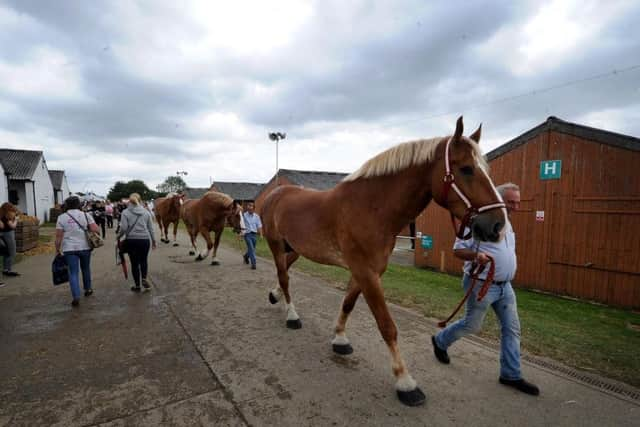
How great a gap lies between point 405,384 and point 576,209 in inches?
322

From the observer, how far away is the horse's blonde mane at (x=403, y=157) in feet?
8.05

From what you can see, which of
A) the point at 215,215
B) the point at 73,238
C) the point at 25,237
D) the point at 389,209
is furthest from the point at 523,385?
the point at 25,237

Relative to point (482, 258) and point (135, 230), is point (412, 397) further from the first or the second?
point (135, 230)

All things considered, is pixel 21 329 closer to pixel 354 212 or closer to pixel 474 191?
pixel 354 212

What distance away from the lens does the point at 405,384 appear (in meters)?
2.54

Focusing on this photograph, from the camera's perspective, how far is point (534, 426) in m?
2.25

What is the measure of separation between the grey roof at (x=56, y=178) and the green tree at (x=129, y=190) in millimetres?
42918

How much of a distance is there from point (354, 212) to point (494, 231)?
3.89ft

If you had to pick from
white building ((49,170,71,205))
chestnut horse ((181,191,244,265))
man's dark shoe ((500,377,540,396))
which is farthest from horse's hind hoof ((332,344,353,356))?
white building ((49,170,71,205))

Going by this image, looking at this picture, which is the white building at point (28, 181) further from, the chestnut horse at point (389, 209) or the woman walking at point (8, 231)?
the chestnut horse at point (389, 209)

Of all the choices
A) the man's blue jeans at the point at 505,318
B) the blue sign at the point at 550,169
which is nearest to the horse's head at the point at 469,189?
the man's blue jeans at the point at 505,318

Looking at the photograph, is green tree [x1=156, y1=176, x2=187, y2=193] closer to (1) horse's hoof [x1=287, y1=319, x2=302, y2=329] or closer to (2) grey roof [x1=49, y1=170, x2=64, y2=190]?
(2) grey roof [x1=49, y1=170, x2=64, y2=190]

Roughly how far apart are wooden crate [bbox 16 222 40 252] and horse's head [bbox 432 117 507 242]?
13.5 m

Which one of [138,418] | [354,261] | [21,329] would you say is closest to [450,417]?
[354,261]
